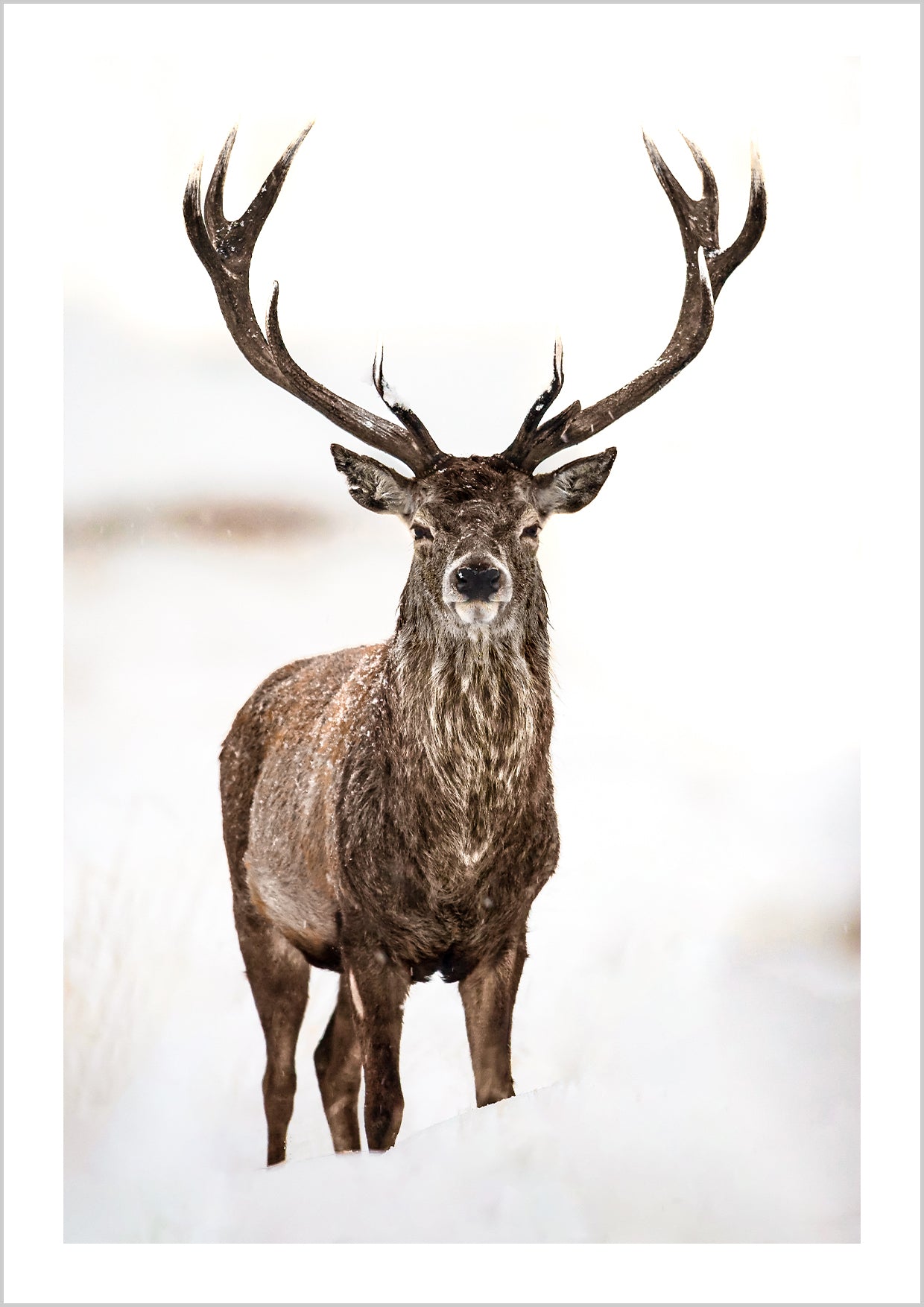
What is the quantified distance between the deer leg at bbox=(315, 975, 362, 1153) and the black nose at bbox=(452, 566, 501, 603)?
1.51 metres

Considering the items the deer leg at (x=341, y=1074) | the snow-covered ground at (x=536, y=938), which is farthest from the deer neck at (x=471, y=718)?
the deer leg at (x=341, y=1074)

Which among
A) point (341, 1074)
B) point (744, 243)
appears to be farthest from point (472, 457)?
point (341, 1074)

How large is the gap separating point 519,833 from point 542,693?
14.7 inches

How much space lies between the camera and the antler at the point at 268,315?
391 centimetres

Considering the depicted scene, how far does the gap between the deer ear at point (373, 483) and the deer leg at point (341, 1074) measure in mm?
1518

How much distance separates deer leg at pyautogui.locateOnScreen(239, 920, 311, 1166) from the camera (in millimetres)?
4543

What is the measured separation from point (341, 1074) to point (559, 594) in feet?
5.50

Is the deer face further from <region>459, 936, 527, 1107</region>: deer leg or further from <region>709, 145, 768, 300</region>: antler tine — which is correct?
<region>459, 936, 527, 1107</region>: deer leg

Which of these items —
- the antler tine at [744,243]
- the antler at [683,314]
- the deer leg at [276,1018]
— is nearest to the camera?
the antler at [683,314]

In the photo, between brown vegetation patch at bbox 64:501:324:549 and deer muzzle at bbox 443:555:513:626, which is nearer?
deer muzzle at bbox 443:555:513:626

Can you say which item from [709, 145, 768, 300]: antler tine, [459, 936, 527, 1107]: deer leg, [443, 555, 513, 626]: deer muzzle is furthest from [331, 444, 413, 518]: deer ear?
[459, 936, 527, 1107]: deer leg

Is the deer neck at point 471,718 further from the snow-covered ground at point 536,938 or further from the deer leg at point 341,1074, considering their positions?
the deer leg at point 341,1074

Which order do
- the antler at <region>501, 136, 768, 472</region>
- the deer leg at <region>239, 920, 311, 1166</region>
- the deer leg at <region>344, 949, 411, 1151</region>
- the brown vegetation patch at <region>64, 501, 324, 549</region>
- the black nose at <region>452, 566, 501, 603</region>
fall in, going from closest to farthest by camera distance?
the black nose at <region>452, 566, 501, 603</region> → the deer leg at <region>344, 949, 411, 1151</region> → the antler at <region>501, 136, 768, 472</region> → the brown vegetation patch at <region>64, 501, 324, 549</region> → the deer leg at <region>239, 920, 311, 1166</region>

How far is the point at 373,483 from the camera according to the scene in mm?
3908
